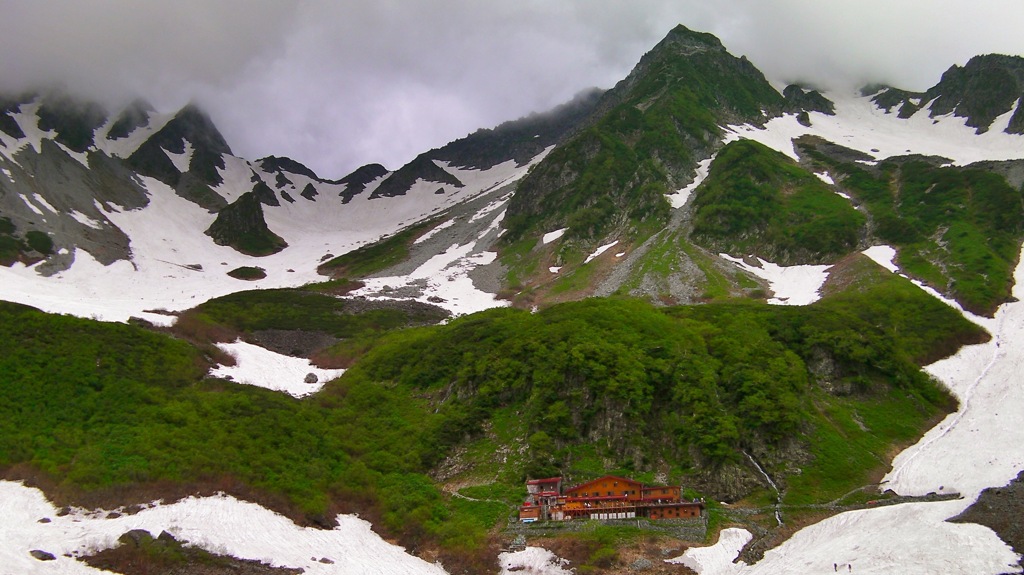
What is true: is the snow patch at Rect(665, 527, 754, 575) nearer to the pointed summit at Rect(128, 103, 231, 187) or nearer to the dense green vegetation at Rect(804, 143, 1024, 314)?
the dense green vegetation at Rect(804, 143, 1024, 314)

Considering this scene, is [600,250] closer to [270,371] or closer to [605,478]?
[270,371]

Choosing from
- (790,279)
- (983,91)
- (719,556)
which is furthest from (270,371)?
(983,91)

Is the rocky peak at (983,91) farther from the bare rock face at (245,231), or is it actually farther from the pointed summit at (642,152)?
the bare rock face at (245,231)

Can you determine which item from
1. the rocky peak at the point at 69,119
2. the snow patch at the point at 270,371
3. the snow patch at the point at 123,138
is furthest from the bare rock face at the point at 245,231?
the snow patch at the point at 270,371

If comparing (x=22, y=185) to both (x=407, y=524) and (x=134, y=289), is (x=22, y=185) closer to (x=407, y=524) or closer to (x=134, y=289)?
(x=134, y=289)

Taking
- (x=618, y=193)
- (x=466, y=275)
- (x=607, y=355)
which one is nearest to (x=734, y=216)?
(x=618, y=193)

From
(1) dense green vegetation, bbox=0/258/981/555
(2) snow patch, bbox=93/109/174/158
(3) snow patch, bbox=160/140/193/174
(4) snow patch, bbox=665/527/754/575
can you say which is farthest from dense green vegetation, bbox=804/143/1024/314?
(2) snow patch, bbox=93/109/174/158
